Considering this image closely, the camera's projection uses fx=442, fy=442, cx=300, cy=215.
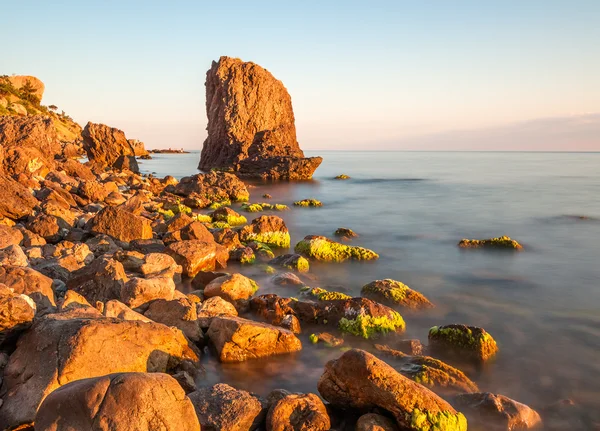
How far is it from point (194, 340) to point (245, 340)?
3.29 feet

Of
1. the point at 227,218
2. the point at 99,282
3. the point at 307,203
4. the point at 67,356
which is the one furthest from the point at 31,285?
the point at 307,203

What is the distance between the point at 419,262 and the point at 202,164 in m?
64.3

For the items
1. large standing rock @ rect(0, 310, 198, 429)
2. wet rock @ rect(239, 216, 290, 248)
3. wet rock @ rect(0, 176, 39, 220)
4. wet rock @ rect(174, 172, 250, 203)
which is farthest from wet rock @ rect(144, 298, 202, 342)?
wet rock @ rect(174, 172, 250, 203)

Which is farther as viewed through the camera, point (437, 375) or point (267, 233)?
point (267, 233)

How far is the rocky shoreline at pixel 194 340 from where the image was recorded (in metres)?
5.20

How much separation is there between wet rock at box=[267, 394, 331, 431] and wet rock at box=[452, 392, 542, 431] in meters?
2.33

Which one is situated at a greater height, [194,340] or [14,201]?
[14,201]

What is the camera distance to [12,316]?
6.09m

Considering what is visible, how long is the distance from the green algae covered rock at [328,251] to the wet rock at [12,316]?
35.0 ft

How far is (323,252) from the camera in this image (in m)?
16.2

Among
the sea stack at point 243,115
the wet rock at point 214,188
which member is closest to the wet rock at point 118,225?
the wet rock at point 214,188

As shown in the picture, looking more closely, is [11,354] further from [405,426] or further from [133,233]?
[133,233]

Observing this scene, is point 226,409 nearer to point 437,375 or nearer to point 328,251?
point 437,375

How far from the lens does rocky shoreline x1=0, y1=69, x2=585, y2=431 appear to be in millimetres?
5199
